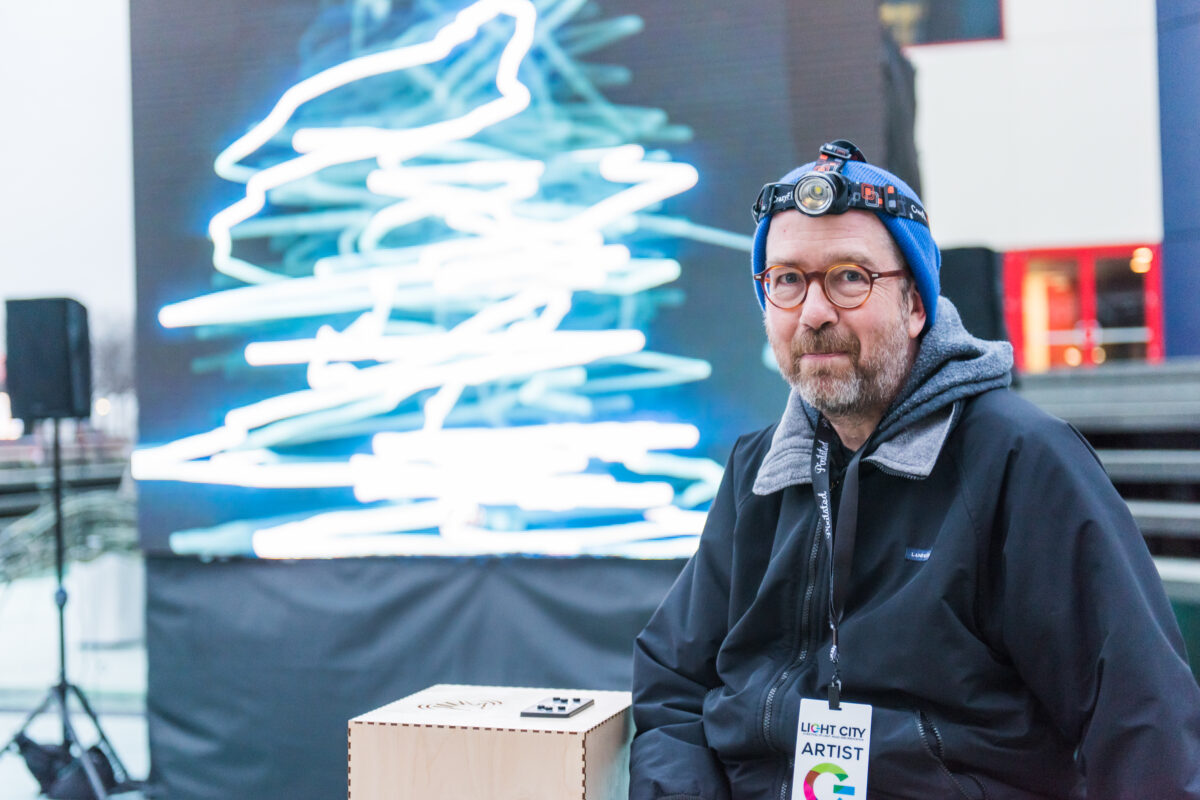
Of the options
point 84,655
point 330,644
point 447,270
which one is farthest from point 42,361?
point 84,655

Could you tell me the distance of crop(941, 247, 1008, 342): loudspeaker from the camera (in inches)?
131

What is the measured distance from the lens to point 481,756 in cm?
169

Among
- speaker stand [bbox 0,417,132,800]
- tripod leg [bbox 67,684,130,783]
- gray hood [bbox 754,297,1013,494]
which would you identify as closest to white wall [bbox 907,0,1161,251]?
speaker stand [bbox 0,417,132,800]

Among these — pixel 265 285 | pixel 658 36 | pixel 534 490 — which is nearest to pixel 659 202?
pixel 658 36

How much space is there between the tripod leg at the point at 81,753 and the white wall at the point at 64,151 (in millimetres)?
1473

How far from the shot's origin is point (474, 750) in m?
1.70

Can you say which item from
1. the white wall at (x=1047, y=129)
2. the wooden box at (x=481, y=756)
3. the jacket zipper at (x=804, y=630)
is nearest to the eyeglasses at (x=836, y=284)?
the jacket zipper at (x=804, y=630)

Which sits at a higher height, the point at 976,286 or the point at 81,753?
the point at 976,286

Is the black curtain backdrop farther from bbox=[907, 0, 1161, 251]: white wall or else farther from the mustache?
bbox=[907, 0, 1161, 251]: white wall

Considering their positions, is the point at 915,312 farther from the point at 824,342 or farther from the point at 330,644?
the point at 330,644

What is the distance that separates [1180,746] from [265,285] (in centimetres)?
308

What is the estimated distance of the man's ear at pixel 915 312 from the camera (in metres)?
1.67

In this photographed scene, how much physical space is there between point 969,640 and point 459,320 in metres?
2.33

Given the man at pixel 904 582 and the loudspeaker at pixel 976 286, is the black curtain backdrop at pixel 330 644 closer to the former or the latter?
the loudspeaker at pixel 976 286
